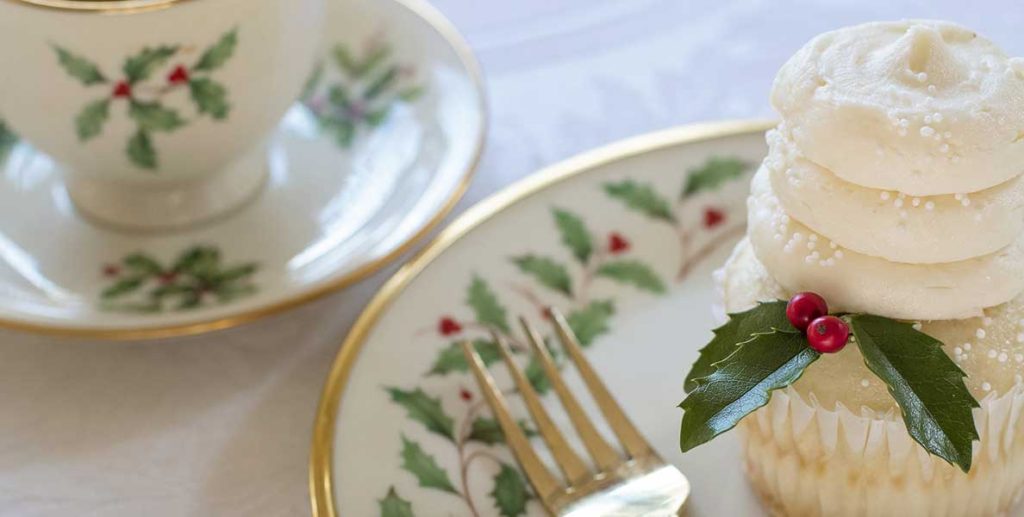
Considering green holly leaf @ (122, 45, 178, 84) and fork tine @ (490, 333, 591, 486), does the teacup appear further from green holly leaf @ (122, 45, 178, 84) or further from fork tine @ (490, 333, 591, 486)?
fork tine @ (490, 333, 591, 486)

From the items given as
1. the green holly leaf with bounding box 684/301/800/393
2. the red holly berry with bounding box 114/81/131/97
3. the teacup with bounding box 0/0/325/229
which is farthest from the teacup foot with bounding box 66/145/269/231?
the green holly leaf with bounding box 684/301/800/393

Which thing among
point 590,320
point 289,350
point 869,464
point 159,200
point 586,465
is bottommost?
point 869,464

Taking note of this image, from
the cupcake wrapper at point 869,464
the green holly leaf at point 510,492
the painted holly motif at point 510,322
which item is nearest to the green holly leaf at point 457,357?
the painted holly motif at point 510,322

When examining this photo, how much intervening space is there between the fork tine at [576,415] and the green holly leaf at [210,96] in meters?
0.34

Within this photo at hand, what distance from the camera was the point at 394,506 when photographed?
878 mm

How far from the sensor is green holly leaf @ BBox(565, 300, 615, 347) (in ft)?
3.43

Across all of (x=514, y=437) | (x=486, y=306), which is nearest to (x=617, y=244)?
(x=486, y=306)

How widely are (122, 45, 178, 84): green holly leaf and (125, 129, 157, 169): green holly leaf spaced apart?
0.21 ft

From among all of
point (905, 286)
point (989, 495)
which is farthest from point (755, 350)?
point (989, 495)

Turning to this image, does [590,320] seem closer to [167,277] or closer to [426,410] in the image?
[426,410]

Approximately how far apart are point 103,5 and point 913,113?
0.65 metres

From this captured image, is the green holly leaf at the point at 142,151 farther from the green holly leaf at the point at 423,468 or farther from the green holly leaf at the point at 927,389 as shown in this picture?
the green holly leaf at the point at 927,389

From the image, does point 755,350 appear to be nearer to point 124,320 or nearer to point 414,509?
point 414,509

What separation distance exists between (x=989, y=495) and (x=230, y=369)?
60 cm
